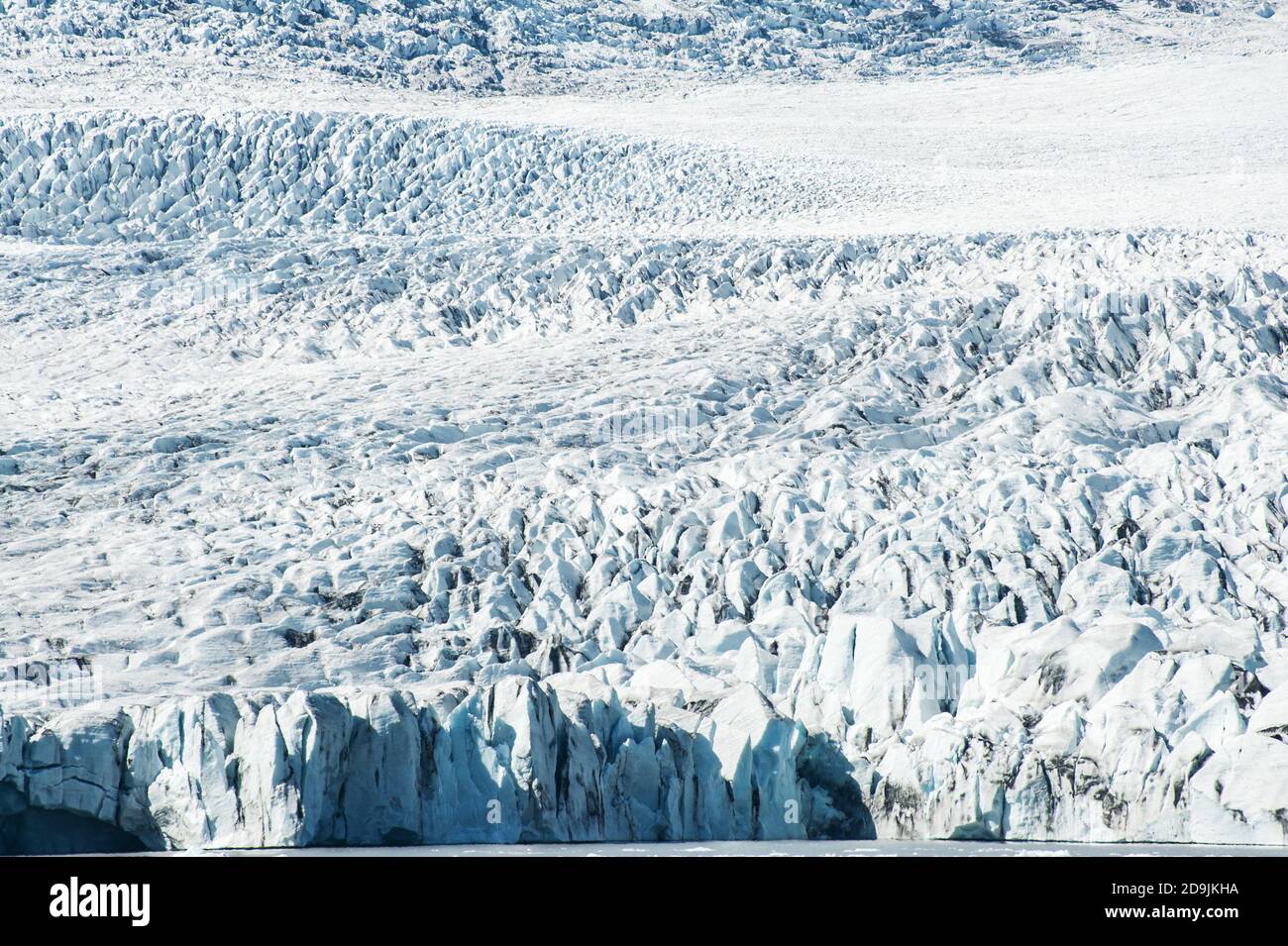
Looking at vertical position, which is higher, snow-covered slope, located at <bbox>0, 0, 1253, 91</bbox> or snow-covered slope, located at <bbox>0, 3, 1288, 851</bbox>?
snow-covered slope, located at <bbox>0, 0, 1253, 91</bbox>

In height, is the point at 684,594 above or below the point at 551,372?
below

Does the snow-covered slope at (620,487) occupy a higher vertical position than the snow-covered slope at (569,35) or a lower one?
lower

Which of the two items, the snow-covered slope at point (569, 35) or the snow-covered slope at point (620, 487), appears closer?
the snow-covered slope at point (620, 487)

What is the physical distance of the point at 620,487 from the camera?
752 inches

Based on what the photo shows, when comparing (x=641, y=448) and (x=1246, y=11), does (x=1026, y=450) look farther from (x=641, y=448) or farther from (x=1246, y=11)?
(x=1246, y=11)

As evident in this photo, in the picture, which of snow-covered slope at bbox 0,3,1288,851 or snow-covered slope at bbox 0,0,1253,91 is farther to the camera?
snow-covered slope at bbox 0,0,1253,91

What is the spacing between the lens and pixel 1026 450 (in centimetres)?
1992

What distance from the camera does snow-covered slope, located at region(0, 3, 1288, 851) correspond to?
13.5m

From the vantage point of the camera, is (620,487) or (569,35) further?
(569,35)

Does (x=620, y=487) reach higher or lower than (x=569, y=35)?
lower

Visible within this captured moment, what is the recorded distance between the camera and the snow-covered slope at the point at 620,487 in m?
13.5
